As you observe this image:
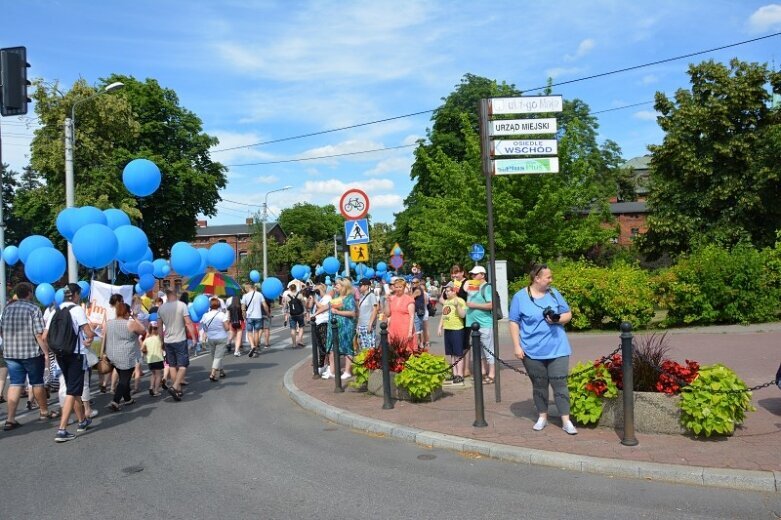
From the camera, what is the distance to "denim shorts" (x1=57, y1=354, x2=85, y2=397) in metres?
7.79

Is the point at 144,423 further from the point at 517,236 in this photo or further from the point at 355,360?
the point at 517,236

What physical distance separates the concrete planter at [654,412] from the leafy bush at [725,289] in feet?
35.5

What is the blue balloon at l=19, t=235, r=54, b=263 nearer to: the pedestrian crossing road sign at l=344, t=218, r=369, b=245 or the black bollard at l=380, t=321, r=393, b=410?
the pedestrian crossing road sign at l=344, t=218, r=369, b=245

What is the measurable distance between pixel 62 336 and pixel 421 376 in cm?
447

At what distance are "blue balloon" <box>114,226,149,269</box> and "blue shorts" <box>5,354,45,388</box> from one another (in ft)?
11.4

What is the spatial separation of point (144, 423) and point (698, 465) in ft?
21.8

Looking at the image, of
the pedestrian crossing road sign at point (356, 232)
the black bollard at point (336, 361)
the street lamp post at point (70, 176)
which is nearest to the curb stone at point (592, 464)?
the black bollard at point (336, 361)

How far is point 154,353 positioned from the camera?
10344mm

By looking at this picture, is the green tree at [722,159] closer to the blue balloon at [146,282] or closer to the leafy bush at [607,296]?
the leafy bush at [607,296]

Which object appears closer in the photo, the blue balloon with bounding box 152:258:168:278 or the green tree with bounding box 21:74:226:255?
the blue balloon with bounding box 152:258:168:278

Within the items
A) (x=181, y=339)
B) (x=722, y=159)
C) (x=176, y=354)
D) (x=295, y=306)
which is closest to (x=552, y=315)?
(x=181, y=339)

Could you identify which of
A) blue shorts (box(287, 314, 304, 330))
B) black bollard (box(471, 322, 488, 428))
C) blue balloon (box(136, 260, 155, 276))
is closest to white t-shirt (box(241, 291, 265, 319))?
blue shorts (box(287, 314, 304, 330))

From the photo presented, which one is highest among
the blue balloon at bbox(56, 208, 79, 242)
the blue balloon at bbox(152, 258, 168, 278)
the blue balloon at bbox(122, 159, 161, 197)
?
the blue balloon at bbox(122, 159, 161, 197)

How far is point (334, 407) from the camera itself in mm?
8742
